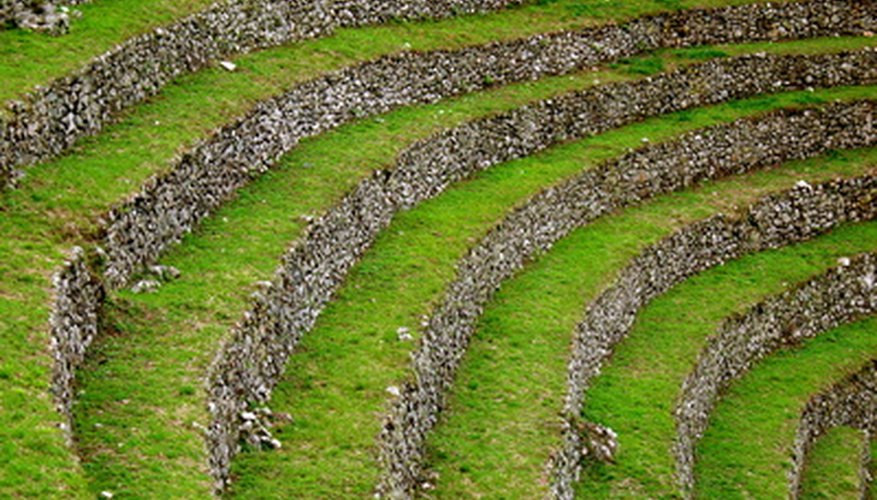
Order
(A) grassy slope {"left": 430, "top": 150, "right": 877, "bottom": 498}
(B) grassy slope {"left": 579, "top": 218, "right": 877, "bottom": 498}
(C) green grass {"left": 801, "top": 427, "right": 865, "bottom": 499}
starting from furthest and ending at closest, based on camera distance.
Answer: (C) green grass {"left": 801, "top": 427, "right": 865, "bottom": 499} → (B) grassy slope {"left": 579, "top": 218, "right": 877, "bottom": 498} → (A) grassy slope {"left": 430, "top": 150, "right": 877, "bottom": 498}

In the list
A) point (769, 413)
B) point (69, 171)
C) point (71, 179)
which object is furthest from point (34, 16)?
point (769, 413)

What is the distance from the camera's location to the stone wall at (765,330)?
26.3m

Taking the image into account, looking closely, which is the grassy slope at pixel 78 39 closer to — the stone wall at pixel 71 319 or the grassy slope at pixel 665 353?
the stone wall at pixel 71 319

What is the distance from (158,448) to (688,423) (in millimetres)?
13330

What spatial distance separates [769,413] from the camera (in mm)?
27922

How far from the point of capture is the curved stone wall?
1889cm

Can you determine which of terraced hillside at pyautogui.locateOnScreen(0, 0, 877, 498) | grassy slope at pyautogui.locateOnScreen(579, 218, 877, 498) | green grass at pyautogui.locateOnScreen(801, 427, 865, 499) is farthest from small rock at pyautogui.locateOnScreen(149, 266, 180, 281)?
green grass at pyautogui.locateOnScreen(801, 427, 865, 499)

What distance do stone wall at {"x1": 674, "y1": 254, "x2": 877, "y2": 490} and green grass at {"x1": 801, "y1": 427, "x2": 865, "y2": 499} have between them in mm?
2334

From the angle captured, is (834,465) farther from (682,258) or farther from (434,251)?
(434,251)

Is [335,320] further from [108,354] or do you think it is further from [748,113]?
[748,113]

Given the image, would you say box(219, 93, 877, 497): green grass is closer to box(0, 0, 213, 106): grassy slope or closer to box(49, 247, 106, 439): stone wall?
box(49, 247, 106, 439): stone wall

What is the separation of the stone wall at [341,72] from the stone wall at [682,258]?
617cm

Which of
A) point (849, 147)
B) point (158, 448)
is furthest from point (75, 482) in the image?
point (849, 147)

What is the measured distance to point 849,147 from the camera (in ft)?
124
